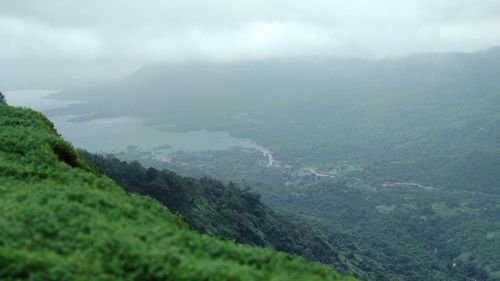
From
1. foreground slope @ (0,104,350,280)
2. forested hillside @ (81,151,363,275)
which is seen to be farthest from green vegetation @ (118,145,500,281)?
foreground slope @ (0,104,350,280)

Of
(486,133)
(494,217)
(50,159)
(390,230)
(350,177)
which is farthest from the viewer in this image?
(486,133)

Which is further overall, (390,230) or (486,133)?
(486,133)

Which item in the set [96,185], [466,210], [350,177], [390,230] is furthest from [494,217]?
[96,185]

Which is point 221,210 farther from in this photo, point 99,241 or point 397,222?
point 397,222

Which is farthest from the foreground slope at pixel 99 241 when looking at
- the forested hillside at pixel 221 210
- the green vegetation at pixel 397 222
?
the green vegetation at pixel 397 222

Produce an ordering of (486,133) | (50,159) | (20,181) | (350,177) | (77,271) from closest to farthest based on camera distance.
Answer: (77,271), (20,181), (50,159), (350,177), (486,133)

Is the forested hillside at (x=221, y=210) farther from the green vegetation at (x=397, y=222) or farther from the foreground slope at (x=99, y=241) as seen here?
the foreground slope at (x=99, y=241)

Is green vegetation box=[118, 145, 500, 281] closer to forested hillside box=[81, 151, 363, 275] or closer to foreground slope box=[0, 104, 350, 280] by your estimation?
forested hillside box=[81, 151, 363, 275]

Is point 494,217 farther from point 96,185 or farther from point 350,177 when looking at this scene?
point 96,185
